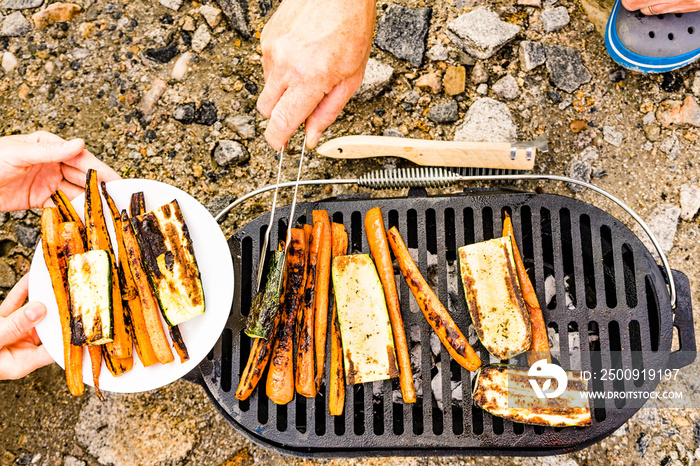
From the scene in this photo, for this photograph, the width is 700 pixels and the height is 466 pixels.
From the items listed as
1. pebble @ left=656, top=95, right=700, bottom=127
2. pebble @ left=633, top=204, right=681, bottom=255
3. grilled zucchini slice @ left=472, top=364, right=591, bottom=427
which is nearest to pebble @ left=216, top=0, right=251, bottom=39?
grilled zucchini slice @ left=472, top=364, right=591, bottom=427

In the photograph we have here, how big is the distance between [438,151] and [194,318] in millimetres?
1911

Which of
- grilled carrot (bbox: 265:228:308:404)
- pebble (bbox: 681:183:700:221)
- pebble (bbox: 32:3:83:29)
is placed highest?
pebble (bbox: 32:3:83:29)

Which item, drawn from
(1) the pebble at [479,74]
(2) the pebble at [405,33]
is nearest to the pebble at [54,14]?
(2) the pebble at [405,33]

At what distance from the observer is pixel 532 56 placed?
12.9ft

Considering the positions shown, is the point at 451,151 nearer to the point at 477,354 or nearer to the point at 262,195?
the point at 477,354

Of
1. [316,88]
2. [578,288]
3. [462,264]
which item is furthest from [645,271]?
[316,88]

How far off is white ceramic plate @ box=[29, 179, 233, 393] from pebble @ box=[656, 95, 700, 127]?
143 inches

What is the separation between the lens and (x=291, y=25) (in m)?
2.44

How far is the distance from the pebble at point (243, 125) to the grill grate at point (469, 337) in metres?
1.18

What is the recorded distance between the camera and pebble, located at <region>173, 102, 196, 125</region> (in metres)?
4.04

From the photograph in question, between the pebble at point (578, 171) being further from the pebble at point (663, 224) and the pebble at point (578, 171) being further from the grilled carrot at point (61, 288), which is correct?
the grilled carrot at point (61, 288)

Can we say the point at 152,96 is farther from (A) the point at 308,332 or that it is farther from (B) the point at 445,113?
(A) the point at 308,332

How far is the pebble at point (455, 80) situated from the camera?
3.93 metres

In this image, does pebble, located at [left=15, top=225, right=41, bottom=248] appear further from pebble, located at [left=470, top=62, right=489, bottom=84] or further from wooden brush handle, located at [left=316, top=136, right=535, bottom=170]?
pebble, located at [left=470, top=62, right=489, bottom=84]
